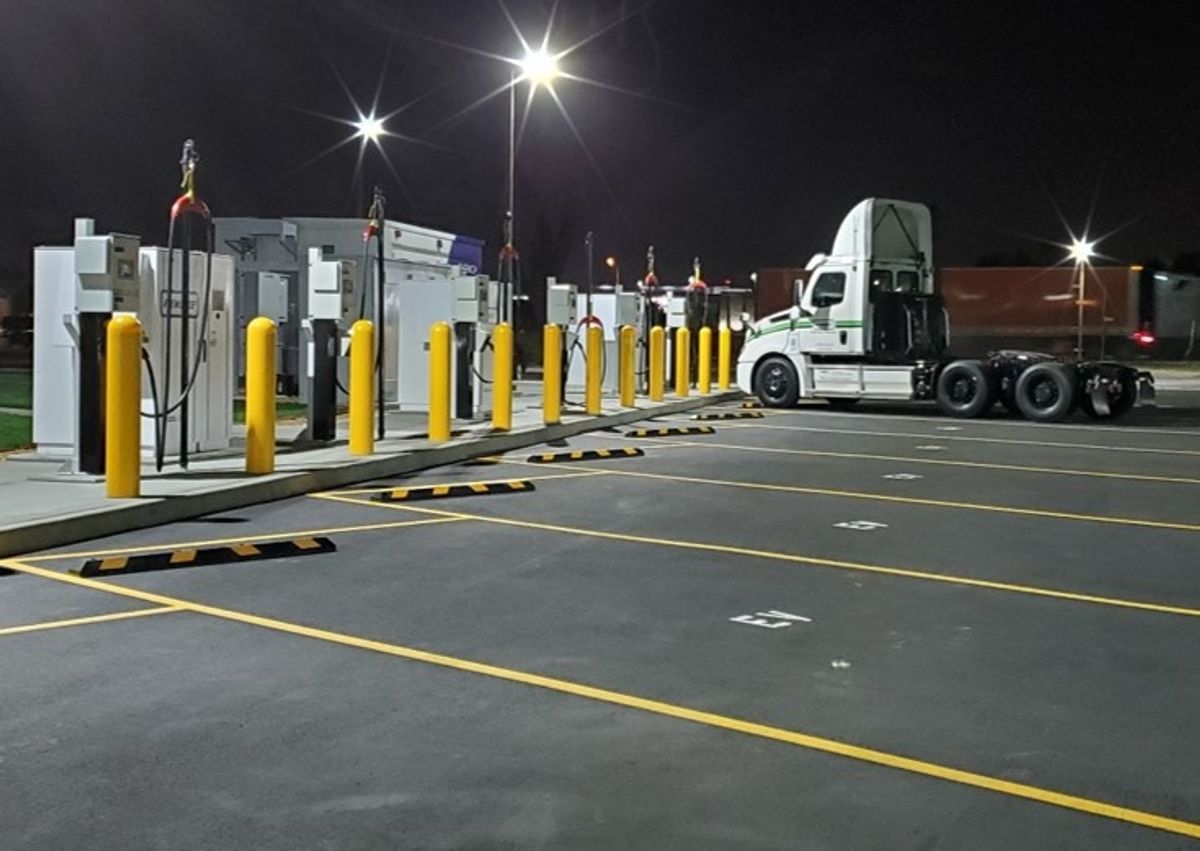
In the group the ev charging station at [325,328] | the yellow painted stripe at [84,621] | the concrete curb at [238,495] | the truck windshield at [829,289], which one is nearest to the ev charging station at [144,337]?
the concrete curb at [238,495]

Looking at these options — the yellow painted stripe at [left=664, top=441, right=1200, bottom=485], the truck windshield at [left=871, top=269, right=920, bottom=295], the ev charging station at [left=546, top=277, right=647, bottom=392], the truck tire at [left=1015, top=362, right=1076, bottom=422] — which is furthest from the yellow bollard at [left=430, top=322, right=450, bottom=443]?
the truck tire at [left=1015, top=362, right=1076, bottom=422]

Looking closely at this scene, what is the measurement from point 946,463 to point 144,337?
8.77 m

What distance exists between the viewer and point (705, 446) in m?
17.7

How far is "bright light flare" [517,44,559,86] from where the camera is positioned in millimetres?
23391

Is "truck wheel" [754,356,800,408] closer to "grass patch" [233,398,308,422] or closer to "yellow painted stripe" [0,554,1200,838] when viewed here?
"grass patch" [233,398,308,422]

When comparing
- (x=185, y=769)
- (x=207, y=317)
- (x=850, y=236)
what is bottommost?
(x=185, y=769)

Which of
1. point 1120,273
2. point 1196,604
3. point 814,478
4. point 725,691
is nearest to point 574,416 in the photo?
point 814,478

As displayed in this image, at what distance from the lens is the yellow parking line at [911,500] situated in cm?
1121

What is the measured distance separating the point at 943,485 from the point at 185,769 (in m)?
10.2

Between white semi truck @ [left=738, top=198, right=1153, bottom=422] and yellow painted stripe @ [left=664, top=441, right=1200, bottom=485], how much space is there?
6785mm

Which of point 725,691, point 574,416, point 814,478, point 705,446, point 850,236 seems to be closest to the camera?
point 725,691

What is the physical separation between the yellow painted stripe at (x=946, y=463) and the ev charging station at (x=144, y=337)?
6112mm

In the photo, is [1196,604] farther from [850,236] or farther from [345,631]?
[850,236]

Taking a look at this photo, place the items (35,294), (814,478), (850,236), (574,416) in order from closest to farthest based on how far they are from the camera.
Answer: (35,294) < (814,478) < (574,416) < (850,236)
